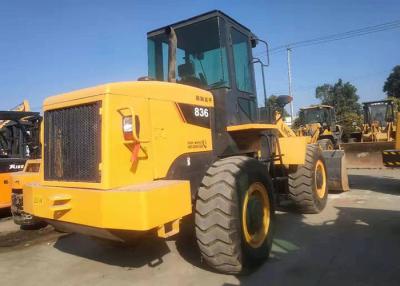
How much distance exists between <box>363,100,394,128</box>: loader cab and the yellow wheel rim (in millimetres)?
15236

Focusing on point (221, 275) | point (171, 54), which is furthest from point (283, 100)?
point (221, 275)

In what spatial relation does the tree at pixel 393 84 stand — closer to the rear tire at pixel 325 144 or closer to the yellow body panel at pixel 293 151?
the rear tire at pixel 325 144

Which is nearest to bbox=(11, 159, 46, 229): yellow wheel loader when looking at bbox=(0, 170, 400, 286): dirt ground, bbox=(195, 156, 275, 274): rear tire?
bbox=(0, 170, 400, 286): dirt ground

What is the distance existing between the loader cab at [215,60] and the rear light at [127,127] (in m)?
1.61

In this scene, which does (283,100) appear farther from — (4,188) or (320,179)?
(4,188)

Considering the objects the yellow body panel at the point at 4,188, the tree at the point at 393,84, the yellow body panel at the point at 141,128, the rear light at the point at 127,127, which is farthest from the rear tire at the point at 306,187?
the tree at the point at 393,84

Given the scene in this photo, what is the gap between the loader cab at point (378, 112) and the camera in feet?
60.7

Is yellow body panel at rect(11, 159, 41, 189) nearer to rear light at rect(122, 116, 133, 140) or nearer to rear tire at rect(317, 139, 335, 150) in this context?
rear light at rect(122, 116, 133, 140)

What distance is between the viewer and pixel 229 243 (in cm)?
415

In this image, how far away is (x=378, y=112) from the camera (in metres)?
19.0

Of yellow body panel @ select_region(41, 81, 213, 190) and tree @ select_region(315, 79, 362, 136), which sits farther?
tree @ select_region(315, 79, 362, 136)

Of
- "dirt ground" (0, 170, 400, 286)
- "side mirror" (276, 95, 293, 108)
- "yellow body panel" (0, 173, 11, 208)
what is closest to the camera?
"dirt ground" (0, 170, 400, 286)

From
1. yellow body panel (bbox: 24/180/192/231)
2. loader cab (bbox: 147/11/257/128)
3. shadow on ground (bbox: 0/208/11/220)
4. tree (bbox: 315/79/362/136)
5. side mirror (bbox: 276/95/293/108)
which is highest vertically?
tree (bbox: 315/79/362/136)

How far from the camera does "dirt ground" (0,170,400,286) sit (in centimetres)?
438
